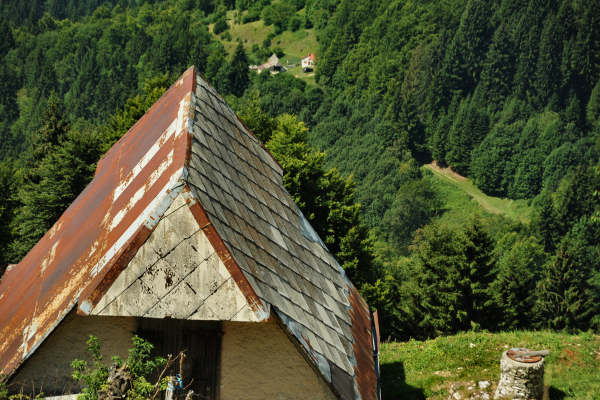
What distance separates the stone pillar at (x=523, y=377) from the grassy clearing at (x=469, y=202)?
103635 millimetres

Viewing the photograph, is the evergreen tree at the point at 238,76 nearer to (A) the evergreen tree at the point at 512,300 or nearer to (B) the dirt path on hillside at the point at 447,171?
(B) the dirt path on hillside at the point at 447,171

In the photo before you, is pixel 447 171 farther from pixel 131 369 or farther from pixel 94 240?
pixel 131 369

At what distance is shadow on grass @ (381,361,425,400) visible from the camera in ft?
49.6

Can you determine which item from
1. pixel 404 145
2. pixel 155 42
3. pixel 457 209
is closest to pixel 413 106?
pixel 404 145

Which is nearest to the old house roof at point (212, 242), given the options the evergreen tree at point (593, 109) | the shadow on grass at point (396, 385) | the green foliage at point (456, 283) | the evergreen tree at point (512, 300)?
the shadow on grass at point (396, 385)

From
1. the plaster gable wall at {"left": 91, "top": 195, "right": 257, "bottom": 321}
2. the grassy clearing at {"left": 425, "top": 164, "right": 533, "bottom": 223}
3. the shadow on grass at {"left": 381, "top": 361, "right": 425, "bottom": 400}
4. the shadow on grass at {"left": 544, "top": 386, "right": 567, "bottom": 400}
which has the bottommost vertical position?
the shadow on grass at {"left": 544, "top": 386, "right": 567, "bottom": 400}

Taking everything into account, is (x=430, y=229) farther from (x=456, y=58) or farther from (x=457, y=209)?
(x=456, y=58)

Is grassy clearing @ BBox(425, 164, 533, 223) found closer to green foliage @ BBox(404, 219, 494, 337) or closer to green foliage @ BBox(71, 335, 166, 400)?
green foliage @ BBox(404, 219, 494, 337)

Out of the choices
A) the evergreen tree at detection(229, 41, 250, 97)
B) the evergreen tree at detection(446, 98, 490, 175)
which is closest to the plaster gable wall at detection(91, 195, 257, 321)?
the evergreen tree at detection(446, 98, 490, 175)

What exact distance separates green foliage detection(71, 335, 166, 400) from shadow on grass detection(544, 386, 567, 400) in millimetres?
10371

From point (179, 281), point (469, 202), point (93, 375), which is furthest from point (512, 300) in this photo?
point (469, 202)

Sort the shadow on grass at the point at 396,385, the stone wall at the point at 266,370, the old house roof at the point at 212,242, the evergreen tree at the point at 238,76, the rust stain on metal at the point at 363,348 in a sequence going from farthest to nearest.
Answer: the evergreen tree at the point at 238,76 < the shadow on grass at the point at 396,385 < the rust stain on metal at the point at 363,348 < the stone wall at the point at 266,370 < the old house roof at the point at 212,242

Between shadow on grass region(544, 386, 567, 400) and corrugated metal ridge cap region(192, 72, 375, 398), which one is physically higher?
corrugated metal ridge cap region(192, 72, 375, 398)

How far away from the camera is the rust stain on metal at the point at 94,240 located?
680 cm
